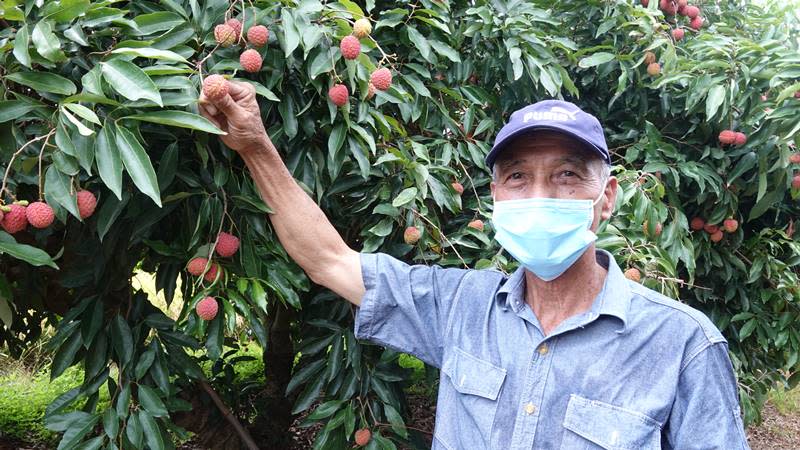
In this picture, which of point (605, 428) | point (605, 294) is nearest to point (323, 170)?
point (605, 294)

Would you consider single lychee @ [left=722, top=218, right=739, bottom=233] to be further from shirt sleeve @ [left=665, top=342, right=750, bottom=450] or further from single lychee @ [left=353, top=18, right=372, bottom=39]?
single lychee @ [left=353, top=18, right=372, bottom=39]

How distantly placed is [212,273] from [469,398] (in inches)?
27.2

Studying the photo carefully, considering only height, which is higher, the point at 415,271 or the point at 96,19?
the point at 96,19

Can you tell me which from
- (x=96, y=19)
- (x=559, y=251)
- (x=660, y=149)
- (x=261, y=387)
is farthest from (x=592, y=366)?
(x=261, y=387)

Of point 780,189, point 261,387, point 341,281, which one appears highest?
point 341,281

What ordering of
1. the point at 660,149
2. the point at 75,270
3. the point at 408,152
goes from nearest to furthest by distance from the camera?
1. the point at 75,270
2. the point at 408,152
3. the point at 660,149

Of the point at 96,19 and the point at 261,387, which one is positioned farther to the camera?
the point at 261,387

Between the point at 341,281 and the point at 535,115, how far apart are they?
0.64m

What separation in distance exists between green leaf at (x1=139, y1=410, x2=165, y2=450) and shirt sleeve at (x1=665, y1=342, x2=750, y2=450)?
1.26 metres

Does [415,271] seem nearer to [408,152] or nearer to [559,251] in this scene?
[559,251]

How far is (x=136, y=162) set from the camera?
1.21 m

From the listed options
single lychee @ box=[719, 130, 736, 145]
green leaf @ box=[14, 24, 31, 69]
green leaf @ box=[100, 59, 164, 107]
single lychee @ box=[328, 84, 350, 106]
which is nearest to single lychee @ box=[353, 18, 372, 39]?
single lychee @ box=[328, 84, 350, 106]

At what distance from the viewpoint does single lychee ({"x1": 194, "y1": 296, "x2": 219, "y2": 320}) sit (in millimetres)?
1547

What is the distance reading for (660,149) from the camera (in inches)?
113
